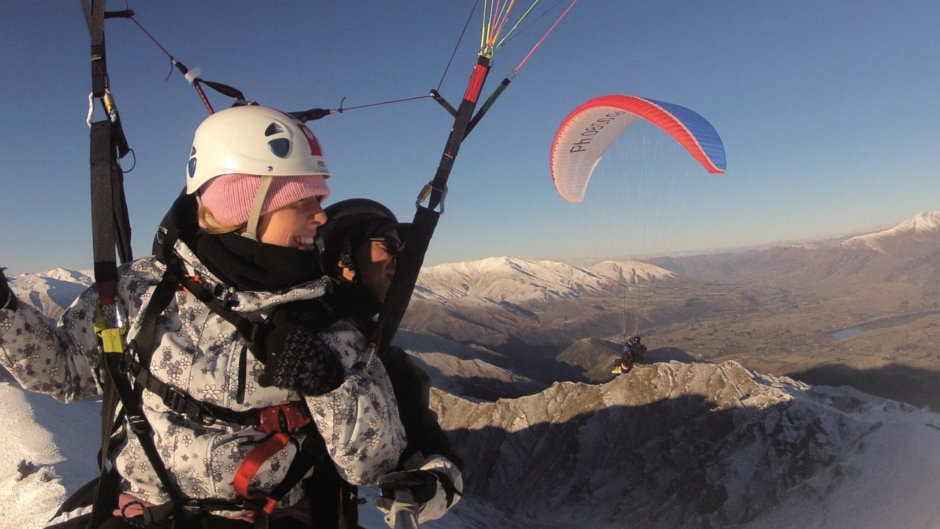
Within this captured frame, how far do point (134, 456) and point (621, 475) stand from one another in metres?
55.8

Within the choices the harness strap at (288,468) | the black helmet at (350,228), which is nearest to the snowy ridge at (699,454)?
the black helmet at (350,228)

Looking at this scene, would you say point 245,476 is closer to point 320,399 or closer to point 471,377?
point 320,399

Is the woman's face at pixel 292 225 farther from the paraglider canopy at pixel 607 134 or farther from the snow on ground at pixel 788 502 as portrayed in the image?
the paraglider canopy at pixel 607 134

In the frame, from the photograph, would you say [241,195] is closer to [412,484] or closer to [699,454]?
[412,484]

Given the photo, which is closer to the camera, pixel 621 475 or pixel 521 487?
pixel 621 475

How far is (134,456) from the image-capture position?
264 centimetres

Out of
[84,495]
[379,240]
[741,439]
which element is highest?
[379,240]

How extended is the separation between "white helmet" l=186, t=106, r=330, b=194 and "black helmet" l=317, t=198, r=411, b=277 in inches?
39.5

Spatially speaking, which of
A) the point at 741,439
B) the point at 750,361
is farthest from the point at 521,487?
the point at 750,361

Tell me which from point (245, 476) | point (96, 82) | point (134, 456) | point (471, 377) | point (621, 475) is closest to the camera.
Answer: point (245, 476)

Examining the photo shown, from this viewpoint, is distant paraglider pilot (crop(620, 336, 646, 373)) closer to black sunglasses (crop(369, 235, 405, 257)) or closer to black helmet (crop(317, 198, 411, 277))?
black helmet (crop(317, 198, 411, 277))

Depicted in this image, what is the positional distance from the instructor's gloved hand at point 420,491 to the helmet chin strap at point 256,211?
1.51 meters

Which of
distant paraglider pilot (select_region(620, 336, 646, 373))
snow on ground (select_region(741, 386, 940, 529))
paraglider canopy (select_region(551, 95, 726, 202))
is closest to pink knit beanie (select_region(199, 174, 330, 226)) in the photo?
paraglider canopy (select_region(551, 95, 726, 202))

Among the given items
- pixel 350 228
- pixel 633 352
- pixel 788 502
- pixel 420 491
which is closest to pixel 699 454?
pixel 788 502
